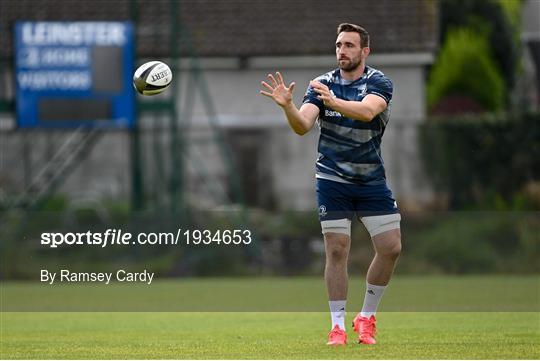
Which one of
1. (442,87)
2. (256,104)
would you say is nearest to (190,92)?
(256,104)

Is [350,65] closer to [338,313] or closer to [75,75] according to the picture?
[338,313]

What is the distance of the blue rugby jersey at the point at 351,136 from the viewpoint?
10.2 metres

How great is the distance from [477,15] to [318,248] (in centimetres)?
2286

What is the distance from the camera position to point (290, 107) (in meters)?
9.66

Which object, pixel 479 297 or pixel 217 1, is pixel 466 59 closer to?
pixel 217 1

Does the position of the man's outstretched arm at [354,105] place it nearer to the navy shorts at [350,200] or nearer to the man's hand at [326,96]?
the man's hand at [326,96]

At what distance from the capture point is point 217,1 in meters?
28.1

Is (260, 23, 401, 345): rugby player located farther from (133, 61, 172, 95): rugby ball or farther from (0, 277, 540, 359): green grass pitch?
(133, 61, 172, 95): rugby ball

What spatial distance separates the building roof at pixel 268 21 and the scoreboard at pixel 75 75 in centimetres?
334

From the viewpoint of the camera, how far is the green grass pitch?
953cm

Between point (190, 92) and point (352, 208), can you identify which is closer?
point (352, 208)

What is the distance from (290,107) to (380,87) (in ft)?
2.83
